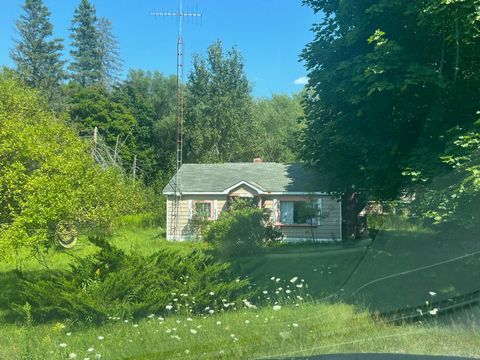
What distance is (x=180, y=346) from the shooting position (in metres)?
5.73

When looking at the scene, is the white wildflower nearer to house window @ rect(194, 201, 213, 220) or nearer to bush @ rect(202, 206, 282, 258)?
bush @ rect(202, 206, 282, 258)

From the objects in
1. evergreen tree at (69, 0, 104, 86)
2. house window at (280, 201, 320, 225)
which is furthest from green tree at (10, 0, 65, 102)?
house window at (280, 201, 320, 225)

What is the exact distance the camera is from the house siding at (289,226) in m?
13.4

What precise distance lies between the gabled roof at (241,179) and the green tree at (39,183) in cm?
402

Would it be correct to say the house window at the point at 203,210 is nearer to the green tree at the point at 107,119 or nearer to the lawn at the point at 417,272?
the green tree at the point at 107,119

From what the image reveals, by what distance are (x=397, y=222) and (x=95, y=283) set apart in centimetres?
595

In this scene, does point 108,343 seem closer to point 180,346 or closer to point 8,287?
point 180,346

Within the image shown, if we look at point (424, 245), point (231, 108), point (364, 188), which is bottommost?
point (424, 245)

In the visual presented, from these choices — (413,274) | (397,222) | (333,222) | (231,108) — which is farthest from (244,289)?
(333,222)

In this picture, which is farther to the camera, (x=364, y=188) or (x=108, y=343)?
(x=364, y=188)

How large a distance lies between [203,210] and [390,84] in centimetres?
622

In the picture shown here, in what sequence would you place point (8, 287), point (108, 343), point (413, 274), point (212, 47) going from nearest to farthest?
point (108, 343), point (413, 274), point (8, 287), point (212, 47)

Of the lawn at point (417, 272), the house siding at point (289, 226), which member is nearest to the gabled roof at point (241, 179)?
the house siding at point (289, 226)

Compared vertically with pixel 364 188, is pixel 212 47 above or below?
above
